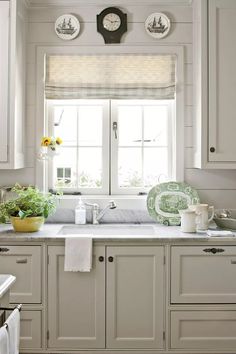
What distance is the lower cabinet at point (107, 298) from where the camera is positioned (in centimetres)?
321

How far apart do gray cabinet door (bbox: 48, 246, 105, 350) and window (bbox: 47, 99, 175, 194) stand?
2.66ft

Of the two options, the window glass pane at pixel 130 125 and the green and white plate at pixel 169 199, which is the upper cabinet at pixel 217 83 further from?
the window glass pane at pixel 130 125

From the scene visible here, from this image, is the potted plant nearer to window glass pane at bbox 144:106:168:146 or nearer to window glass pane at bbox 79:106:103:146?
window glass pane at bbox 79:106:103:146

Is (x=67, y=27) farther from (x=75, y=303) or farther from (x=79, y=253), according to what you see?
(x=75, y=303)

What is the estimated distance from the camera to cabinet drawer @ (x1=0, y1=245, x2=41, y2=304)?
3201 millimetres

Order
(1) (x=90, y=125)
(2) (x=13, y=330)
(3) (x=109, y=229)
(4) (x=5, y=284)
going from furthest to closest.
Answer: (1) (x=90, y=125), (3) (x=109, y=229), (4) (x=5, y=284), (2) (x=13, y=330)

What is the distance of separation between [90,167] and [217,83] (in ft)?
3.62

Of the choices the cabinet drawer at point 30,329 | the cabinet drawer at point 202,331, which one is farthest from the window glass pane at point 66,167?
the cabinet drawer at point 202,331

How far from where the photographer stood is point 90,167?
390cm

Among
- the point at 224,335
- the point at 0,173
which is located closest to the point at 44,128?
the point at 0,173

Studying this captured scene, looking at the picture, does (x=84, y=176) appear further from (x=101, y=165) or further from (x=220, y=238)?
(x=220, y=238)

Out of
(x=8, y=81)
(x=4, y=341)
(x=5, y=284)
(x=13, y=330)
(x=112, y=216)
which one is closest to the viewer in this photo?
(x=4, y=341)

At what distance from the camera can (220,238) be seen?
3.20m

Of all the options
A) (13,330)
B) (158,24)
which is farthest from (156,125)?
(13,330)
